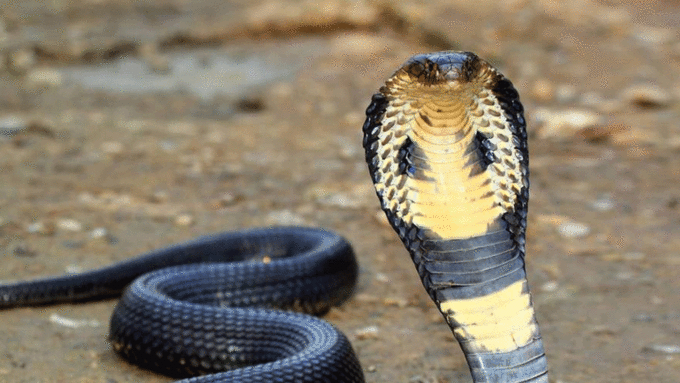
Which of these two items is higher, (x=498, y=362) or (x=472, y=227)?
(x=472, y=227)

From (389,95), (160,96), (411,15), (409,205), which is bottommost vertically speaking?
(160,96)

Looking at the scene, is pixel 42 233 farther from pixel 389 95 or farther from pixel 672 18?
pixel 672 18

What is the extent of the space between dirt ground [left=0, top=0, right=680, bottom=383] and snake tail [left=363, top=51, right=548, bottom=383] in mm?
969

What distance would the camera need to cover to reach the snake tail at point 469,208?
2625 mm

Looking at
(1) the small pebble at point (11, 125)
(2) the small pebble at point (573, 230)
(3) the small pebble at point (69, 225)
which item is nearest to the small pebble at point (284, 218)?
(3) the small pebble at point (69, 225)

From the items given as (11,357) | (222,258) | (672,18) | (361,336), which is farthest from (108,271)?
(672,18)

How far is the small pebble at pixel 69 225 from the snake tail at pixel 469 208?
3.28 meters

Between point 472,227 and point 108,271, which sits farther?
point 108,271

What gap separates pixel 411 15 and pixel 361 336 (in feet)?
23.8

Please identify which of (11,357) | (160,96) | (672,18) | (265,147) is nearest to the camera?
(11,357)

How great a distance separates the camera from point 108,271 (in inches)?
187

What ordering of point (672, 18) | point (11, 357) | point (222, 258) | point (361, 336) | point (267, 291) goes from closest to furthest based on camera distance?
point (11, 357)
point (361, 336)
point (267, 291)
point (222, 258)
point (672, 18)

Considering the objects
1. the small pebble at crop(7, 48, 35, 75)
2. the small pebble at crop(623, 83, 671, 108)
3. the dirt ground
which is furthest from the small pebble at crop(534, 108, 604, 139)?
the small pebble at crop(7, 48, 35, 75)

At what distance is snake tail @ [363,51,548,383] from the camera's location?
2.62 metres
